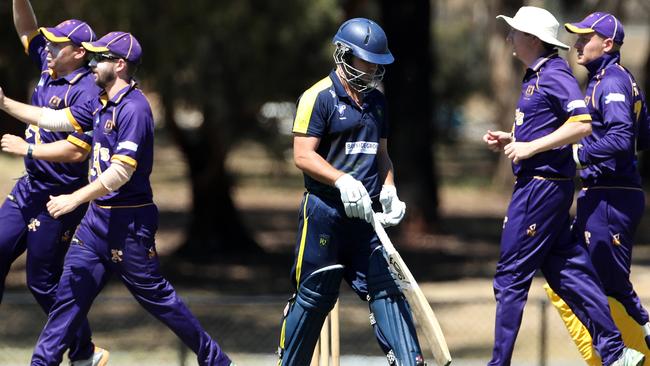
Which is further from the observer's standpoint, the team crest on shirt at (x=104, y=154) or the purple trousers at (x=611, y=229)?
the purple trousers at (x=611, y=229)

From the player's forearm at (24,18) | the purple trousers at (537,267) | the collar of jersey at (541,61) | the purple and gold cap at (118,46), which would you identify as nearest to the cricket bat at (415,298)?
the purple trousers at (537,267)

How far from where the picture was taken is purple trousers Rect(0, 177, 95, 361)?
7508 mm

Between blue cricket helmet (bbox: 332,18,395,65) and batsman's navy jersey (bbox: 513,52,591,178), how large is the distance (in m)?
1.12

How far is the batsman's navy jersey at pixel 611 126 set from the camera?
7.40m

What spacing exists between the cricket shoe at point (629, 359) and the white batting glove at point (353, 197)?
205 cm

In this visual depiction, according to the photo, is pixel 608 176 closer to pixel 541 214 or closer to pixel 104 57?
pixel 541 214

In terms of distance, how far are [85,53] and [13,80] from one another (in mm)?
8489

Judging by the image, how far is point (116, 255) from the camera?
279 inches

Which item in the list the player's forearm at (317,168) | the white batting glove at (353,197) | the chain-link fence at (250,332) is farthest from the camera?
the chain-link fence at (250,332)

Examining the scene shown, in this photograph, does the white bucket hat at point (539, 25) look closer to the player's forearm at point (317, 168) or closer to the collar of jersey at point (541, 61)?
the collar of jersey at point (541, 61)

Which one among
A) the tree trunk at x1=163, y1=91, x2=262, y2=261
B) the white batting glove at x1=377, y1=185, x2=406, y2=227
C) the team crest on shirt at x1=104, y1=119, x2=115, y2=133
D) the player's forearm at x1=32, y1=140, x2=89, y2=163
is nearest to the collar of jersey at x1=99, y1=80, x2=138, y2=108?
the team crest on shirt at x1=104, y1=119, x2=115, y2=133

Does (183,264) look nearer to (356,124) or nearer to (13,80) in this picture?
(13,80)

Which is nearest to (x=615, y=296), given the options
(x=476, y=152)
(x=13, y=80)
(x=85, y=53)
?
(x=85, y=53)

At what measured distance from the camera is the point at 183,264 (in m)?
19.3
